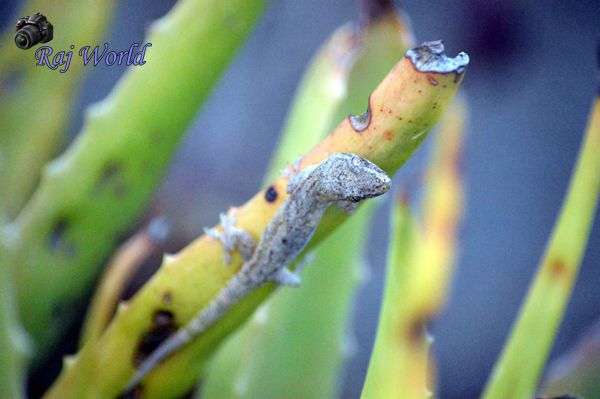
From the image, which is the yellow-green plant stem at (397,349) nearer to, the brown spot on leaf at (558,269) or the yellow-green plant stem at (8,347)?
the brown spot on leaf at (558,269)

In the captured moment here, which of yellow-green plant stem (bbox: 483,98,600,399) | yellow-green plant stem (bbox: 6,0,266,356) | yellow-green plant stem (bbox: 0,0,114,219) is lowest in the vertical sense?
yellow-green plant stem (bbox: 483,98,600,399)

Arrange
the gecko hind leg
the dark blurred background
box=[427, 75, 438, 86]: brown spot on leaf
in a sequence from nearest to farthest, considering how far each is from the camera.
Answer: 1. box=[427, 75, 438, 86]: brown spot on leaf
2. the gecko hind leg
3. the dark blurred background

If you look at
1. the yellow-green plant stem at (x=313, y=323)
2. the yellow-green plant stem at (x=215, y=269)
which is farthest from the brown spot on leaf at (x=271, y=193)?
the yellow-green plant stem at (x=313, y=323)

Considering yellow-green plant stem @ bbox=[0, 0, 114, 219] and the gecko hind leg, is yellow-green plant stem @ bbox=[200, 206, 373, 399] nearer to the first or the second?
the gecko hind leg

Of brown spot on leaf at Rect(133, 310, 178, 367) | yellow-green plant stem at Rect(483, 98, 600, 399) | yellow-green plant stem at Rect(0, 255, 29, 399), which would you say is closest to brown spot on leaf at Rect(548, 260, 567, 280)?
yellow-green plant stem at Rect(483, 98, 600, 399)

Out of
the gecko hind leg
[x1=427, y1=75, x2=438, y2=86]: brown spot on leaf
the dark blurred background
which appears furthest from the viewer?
the dark blurred background

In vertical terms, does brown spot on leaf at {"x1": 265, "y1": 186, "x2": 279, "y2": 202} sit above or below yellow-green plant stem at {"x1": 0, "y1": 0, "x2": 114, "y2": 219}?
below

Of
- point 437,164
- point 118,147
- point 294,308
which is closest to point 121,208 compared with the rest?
point 118,147
